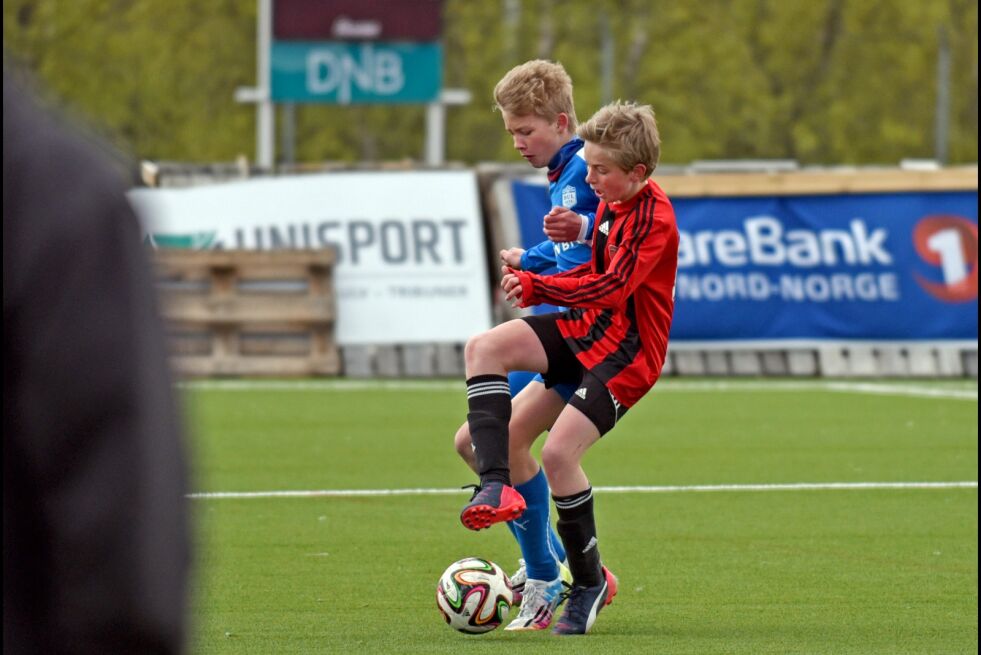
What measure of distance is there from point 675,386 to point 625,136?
12507 mm

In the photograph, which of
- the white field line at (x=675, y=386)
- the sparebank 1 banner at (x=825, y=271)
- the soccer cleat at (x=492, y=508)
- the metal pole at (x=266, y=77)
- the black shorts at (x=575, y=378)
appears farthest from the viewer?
the metal pole at (x=266, y=77)

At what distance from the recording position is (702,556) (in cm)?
793

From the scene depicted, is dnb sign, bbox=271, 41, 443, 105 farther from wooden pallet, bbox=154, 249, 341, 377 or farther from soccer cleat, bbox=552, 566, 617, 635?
soccer cleat, bbox=552, 566, 617, 635

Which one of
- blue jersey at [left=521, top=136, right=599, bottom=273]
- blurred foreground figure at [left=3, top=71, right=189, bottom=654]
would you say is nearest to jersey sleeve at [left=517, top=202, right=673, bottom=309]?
blue jersey at [left=521, top=136, right=599, bottom=273]

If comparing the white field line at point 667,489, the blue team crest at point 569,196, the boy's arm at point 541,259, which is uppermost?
the blue team crest at point 569,196

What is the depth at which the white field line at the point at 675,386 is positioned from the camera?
17594 millimetres

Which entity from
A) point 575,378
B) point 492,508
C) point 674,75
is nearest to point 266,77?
point 575,378

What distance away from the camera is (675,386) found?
1833 centimetres

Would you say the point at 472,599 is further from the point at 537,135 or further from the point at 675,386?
the point at 675,386

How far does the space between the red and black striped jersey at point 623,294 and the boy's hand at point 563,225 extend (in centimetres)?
A: 7

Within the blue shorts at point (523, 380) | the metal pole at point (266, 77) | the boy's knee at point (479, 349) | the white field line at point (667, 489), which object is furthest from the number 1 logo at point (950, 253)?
the boy's knee at point (479, 349)

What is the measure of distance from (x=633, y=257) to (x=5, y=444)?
4.90 metres

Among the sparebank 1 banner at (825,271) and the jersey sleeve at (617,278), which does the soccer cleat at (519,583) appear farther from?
the sparebank 1 banner at (825,271)

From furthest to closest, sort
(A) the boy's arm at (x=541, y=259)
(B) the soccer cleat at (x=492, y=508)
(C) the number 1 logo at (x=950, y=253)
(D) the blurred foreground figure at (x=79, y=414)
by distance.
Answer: (C) the number 1 logo at (x=950, y=253) < (A) the boy's arm at (x=541, y=259) < (B) the soccer cleat at (x=492, y=508) < (D) the blurred foreground figure at (x=79, y=414)
